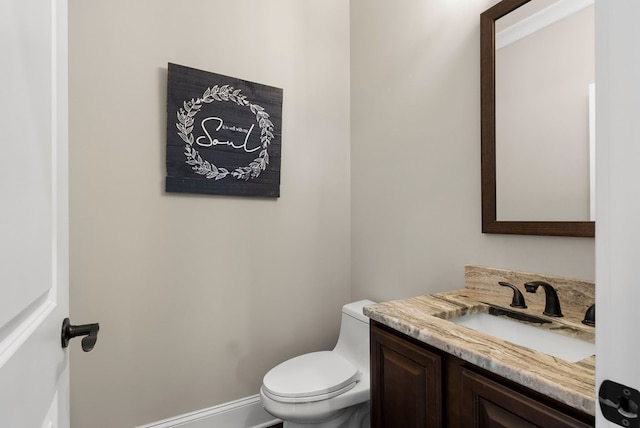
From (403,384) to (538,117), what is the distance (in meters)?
1.04

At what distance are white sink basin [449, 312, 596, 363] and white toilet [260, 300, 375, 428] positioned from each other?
633 mm

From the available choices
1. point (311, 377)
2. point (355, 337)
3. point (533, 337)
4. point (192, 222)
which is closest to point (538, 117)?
point (533, 337)

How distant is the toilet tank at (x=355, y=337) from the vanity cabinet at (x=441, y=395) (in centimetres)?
57

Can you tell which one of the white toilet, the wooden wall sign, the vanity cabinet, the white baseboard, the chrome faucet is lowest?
the white baseboard

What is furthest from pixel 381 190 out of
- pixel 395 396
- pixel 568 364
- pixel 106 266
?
pixel 106 266

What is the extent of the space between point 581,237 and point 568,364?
0.55m

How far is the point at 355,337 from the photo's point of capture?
5.62 feet

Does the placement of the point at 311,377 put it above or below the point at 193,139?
below

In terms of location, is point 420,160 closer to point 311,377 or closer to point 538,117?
point 538,117

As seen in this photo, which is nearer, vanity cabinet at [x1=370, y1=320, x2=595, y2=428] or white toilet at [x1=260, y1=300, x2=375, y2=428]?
vanity cabinet at [x1=370, y1=320, x2=595, y2=428]

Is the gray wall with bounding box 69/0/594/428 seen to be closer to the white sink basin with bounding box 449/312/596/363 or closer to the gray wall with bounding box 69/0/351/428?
the gray wall with bounding box 69/0/351/428

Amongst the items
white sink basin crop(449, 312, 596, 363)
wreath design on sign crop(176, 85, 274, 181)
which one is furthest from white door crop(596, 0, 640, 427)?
wreath design on sign crop(176, 85, 274, 181)

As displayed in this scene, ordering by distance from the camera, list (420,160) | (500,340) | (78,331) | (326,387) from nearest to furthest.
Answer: (78,331)
(500,340)
(326,387)
(420,160)

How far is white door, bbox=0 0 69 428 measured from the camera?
0.37 m
